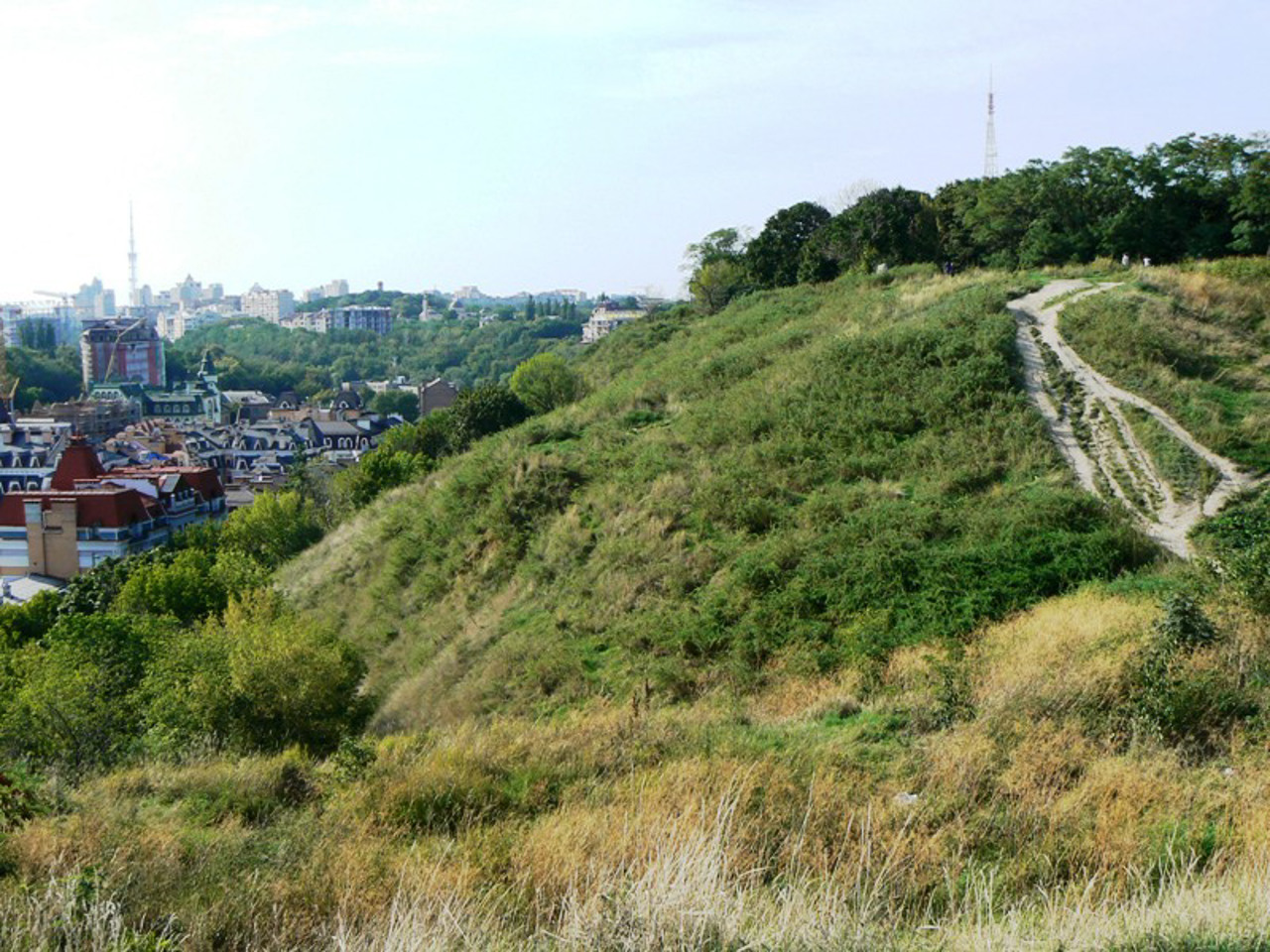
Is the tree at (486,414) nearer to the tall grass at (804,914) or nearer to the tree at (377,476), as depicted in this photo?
the tree at (377,476)

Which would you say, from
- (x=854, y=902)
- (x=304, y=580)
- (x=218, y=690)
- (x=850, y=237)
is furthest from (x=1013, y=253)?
(x=854, y=902)

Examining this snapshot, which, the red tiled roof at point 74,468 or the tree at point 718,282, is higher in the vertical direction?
the tree at point 718,282

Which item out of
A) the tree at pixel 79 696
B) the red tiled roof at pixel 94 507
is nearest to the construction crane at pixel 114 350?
the red tiled roof at pixel 94 507

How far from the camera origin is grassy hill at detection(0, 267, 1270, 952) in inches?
175

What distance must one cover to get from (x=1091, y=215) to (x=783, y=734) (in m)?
22.9

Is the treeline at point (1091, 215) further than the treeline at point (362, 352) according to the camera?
No

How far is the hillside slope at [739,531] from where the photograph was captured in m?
11.5

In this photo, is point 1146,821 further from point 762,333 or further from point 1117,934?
point 762,333

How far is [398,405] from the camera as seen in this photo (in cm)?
9750

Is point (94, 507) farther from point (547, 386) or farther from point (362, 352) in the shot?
point (362, 352)

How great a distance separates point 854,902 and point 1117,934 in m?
1.05

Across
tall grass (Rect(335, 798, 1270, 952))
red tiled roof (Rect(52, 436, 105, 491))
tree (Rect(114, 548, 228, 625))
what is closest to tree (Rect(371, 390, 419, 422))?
red tiled roof (Rect(52, 436, 105, 491))

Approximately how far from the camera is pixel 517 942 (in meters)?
4.23

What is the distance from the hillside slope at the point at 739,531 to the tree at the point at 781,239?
14.4 metres
